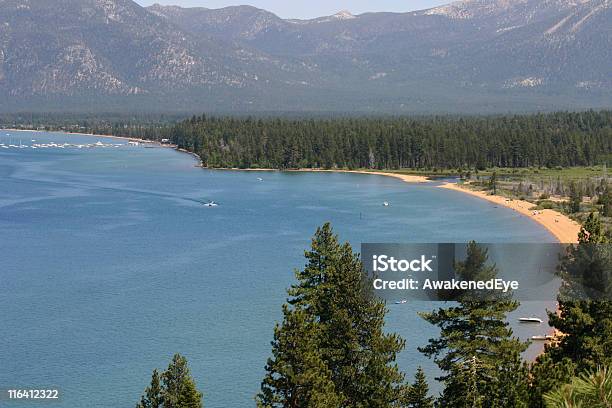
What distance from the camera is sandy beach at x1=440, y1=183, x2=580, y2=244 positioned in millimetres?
85275

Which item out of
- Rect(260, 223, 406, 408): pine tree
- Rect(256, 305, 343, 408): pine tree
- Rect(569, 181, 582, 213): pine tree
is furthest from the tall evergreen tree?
Rect(569, 181, 582, 213): pine tree

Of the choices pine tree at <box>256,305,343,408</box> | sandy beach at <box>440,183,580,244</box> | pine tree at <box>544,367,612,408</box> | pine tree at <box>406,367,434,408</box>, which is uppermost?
pine tree at <box>544,367,612,408</box>

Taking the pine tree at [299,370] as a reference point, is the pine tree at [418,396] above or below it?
below

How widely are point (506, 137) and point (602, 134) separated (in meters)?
16.5

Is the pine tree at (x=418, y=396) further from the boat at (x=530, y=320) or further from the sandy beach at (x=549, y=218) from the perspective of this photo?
the sandy beach at (x=549, y=218)

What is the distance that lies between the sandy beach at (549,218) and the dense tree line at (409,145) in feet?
92.4

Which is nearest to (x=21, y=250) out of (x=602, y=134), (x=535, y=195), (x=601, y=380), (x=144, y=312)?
(x=144, y=312)

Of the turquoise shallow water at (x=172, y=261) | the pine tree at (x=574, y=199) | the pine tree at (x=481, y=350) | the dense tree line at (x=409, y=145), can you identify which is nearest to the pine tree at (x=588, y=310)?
the pine tree at (x=481, y=350)

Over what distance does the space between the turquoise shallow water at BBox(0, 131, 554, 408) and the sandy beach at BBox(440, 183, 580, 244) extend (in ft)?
5.06

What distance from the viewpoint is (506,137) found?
154 metres

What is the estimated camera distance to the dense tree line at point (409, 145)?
494 ft

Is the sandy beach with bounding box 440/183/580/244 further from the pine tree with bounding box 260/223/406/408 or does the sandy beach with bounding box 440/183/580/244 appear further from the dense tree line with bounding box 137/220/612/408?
the pine tree with bounding box 260/223/406/408

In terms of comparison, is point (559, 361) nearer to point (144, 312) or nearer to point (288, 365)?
point (288, 365)

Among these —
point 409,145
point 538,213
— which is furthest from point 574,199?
point 409,145
